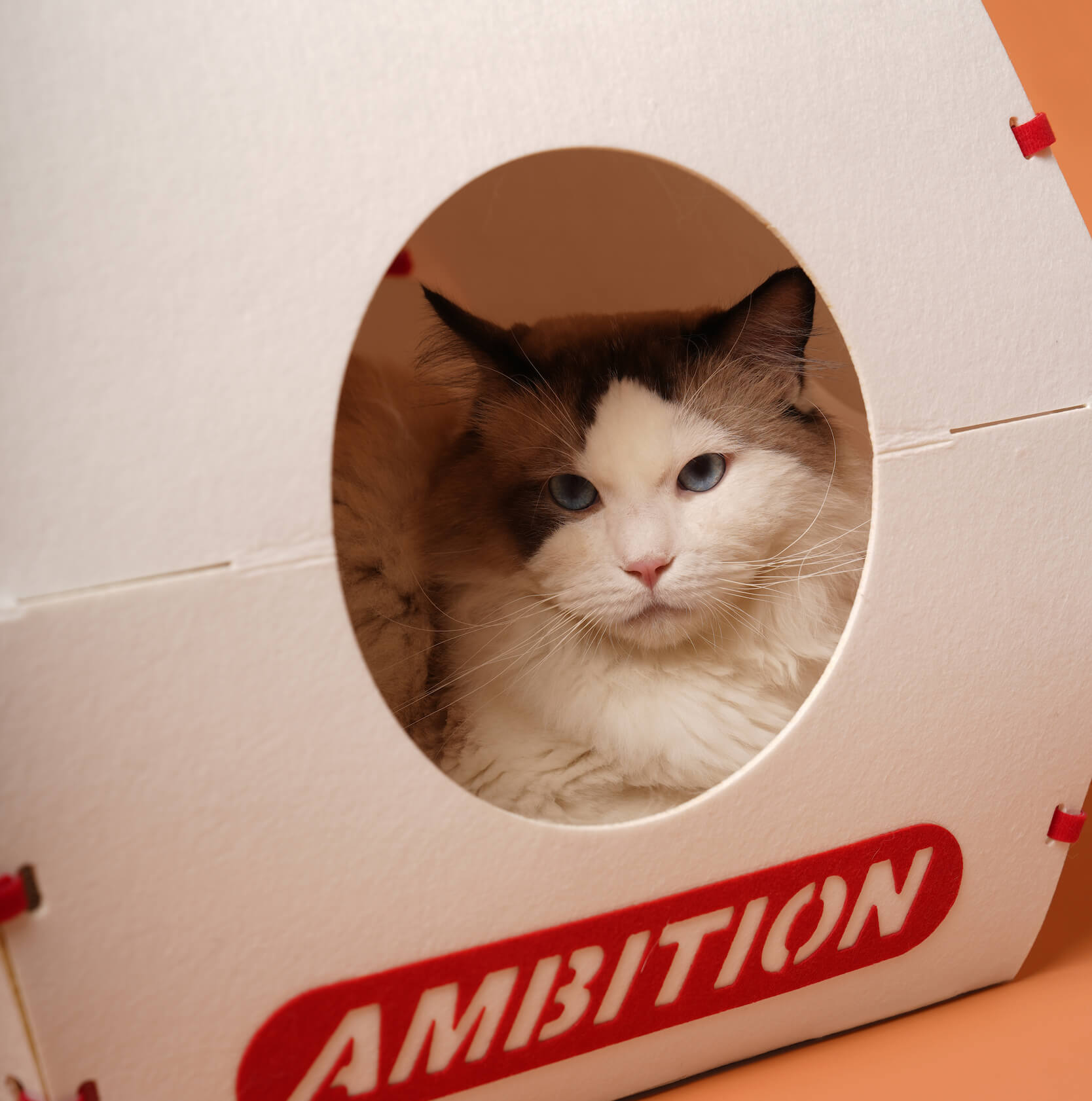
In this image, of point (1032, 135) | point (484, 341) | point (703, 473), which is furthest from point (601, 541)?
point (1032, 135)

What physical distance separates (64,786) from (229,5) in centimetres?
61

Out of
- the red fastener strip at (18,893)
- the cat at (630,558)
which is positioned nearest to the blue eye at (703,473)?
the cat at (630,558)

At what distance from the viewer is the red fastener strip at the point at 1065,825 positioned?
998 mm

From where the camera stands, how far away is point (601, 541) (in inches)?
38.0

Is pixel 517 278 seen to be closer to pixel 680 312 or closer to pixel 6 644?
pixel 680 312

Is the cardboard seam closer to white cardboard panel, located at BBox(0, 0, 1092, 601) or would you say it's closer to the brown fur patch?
white cardboard panel, located at BBox(0, 0, 1092, 601)

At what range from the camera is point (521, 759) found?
1.01 metres

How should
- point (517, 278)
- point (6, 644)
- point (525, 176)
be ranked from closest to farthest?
point (6, 644) → point (525, 176) → point (517, 278)

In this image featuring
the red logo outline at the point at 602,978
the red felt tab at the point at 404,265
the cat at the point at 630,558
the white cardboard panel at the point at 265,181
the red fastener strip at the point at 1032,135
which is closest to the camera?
the white cardboard panel at the point at 265,181

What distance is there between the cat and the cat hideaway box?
0.18 metres

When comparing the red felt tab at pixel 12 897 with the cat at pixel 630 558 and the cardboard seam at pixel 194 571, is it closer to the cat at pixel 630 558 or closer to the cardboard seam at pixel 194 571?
the cardboard seam at pixel 194 571

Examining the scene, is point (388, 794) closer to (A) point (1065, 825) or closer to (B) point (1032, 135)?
(A) point (1065, 825)

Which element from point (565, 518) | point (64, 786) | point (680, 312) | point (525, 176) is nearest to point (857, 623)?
point (565, 518)

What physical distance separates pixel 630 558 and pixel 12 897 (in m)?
0.61
